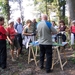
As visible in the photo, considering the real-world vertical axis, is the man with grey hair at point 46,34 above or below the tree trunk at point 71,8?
below

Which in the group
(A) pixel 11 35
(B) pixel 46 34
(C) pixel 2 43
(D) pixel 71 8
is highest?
(D) pixel 71 8

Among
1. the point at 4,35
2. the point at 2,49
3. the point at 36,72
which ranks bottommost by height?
the point at 36,72

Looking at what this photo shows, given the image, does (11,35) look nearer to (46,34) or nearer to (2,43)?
(2,43)

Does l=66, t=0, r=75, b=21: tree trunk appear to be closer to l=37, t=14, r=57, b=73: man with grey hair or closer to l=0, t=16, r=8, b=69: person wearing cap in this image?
l=37, t=14, r=57, b=73: man with grey hair

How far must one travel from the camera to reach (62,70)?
23.0ft

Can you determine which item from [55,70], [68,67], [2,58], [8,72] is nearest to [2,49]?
[2,58]

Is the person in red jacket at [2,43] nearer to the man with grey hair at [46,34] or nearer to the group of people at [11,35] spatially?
the group of people at [11,35]

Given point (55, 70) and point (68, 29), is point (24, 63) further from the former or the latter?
point (68, 29)

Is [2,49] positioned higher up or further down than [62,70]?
higher up

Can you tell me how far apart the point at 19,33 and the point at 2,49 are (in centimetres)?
238

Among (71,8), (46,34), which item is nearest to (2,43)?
(46,34)

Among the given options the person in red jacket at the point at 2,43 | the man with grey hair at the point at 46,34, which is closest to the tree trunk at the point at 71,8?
the man with grey hair at the point at 46,34

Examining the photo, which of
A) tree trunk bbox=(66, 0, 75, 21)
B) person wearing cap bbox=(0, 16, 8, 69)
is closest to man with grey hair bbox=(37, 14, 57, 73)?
person wearing cap bbox=(0, 16, 8, 69)

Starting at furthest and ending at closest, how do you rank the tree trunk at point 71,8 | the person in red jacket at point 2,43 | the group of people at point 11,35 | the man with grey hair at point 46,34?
1. the tree trunk at point 71,8
2. the group of people at point 11,35
3. the person in red jacket at point 2,43
4. the man with grey hair at point 46,34
